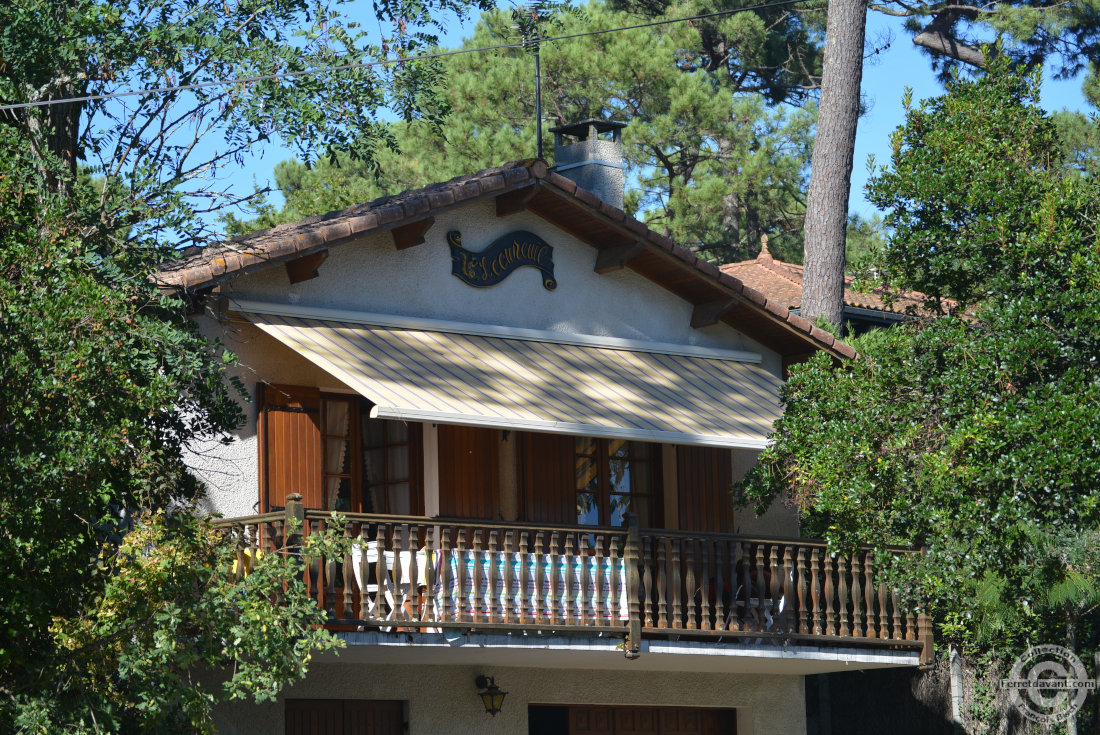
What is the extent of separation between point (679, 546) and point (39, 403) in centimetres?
684

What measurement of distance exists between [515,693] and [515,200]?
4.94 m

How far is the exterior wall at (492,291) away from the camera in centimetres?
1498

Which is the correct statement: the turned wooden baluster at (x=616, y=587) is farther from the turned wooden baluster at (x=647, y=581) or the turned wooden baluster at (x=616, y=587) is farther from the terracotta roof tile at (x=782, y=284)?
the terracotta roof tile at (x=782, y=284)

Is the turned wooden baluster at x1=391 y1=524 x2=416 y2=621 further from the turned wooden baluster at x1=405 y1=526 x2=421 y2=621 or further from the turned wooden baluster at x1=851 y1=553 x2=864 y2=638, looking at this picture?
the turned wooden baluster at x1=851 y1=553 x2=864 y2=638

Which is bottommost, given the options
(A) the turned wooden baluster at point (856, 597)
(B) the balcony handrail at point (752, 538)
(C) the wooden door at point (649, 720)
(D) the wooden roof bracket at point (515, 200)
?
(C) the wooden door at point (649, 720)

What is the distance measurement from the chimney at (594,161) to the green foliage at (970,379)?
4.68 m

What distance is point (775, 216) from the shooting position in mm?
30922

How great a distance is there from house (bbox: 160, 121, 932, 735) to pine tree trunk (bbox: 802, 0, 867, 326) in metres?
4.49

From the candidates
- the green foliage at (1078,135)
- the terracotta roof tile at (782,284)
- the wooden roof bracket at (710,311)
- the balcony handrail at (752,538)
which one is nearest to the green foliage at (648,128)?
the terracotta roof tile at (782,284)

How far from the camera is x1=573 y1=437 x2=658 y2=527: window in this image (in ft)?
54.2

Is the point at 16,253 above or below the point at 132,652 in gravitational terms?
above

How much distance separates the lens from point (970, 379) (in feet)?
40.8

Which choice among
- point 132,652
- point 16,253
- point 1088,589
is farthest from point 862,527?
point 16,253

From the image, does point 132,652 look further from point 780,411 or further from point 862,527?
point 780,411
